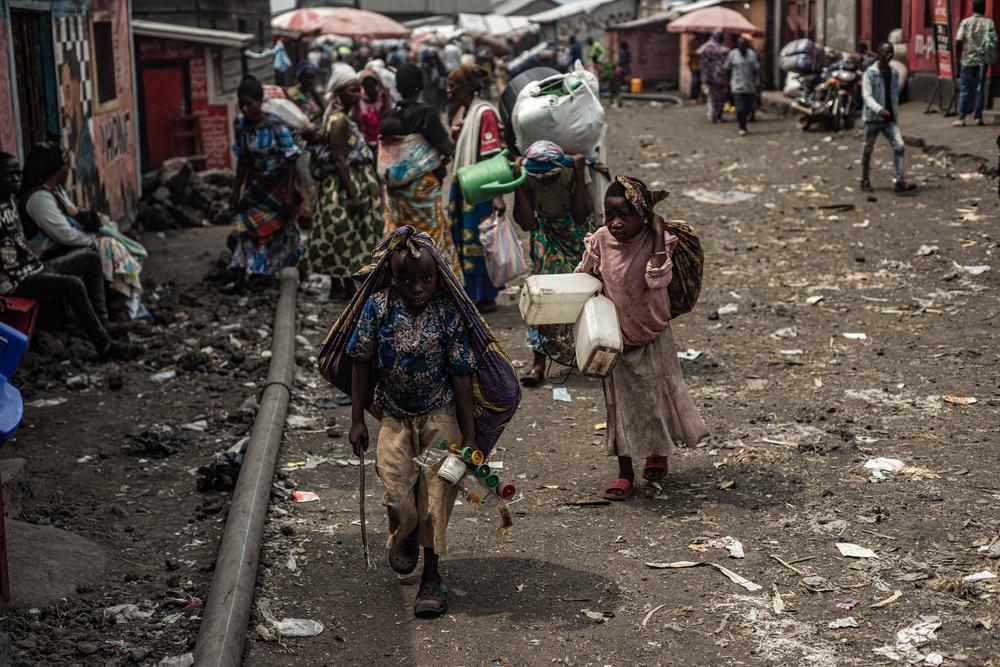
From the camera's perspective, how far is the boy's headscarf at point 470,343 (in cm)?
470

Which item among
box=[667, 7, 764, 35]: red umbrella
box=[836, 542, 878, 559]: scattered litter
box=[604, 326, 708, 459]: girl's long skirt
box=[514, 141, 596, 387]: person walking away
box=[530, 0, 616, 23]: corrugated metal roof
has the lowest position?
box=[836, 542, 878, 559]: scattered litter

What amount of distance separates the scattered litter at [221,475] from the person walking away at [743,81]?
679 inches

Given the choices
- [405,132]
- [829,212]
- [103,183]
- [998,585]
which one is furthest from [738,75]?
[998,585]

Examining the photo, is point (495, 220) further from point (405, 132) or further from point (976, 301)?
point (976, 301)

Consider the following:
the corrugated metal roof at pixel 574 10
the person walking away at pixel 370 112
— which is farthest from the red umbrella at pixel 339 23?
the person walking away at pixel 370 112

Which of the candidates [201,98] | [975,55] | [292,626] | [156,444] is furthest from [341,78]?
[975,55]

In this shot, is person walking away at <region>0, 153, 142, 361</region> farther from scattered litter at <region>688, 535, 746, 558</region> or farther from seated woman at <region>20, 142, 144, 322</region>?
scattered litter at <region>688, 535, 746, 558</region>

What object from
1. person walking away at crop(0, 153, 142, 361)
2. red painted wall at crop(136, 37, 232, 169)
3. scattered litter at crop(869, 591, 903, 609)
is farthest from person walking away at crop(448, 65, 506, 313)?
red painted wall at crop(136, 37, 232, 169)

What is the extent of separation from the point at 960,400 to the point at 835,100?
14666 millimetres

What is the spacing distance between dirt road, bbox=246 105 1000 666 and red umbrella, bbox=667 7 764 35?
19.3 metres

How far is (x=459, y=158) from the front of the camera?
9180 mm

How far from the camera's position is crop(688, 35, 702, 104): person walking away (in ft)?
106

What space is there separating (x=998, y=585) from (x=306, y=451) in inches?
148

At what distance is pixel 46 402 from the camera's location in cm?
798
